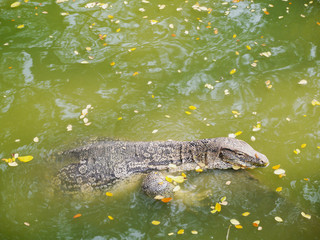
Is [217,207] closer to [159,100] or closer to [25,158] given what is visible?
[159,100]

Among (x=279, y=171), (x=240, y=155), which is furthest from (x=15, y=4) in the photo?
(x=279, y=171)

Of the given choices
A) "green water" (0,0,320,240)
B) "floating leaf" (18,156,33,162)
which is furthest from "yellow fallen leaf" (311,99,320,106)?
"floating leaf" (18,156,33,162)

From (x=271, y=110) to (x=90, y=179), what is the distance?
377cm

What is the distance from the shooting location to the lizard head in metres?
5.35

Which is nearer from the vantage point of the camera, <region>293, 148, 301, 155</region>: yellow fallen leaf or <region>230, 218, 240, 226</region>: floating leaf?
<region>230, 218, 240, 226</region>: floating leaf

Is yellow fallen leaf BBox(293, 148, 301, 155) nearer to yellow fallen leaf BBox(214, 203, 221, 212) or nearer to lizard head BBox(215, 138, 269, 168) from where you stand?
lizard head BBox(215, 138, 269, 168)

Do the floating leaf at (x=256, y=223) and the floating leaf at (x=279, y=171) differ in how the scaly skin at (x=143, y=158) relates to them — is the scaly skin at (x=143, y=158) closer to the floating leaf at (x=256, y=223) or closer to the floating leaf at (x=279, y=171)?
the floating leaf at (x=279, y=171)

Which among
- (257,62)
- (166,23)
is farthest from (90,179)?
(166,23)

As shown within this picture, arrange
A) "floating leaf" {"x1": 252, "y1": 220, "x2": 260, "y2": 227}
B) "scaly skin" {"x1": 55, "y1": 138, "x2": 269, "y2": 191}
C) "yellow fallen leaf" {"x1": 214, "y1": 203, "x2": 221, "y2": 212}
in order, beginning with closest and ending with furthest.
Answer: "floating leaf" {"x1": 252, "y1": 220, "x2": 260, "y2": 227} < "yellow fallen leaf" {"x1": 214, "y1": 203, "x2": 221, "y2": 212} < "scaly skin" {"x1": 55, "y1": 138, "x2": 269, "y2": 191}

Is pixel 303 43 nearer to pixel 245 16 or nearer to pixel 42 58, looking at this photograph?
pixel 245 16

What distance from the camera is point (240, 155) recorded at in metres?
5.38

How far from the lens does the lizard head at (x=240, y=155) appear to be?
5348mm

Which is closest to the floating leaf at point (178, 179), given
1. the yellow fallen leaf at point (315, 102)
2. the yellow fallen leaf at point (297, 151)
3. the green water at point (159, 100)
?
the green water at point (159, 100)

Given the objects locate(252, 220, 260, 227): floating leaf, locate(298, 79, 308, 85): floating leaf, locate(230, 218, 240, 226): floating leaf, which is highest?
locate(298, 79, 308, 85): floating leaf
